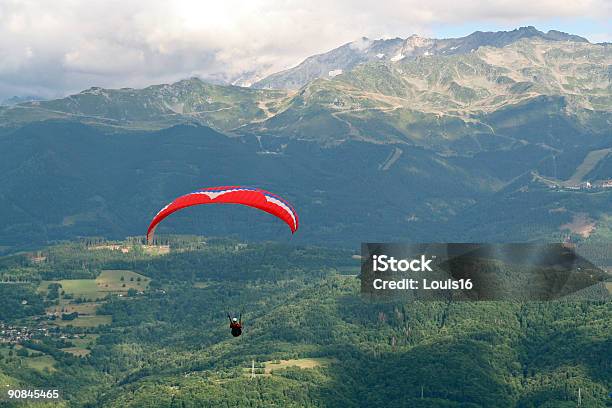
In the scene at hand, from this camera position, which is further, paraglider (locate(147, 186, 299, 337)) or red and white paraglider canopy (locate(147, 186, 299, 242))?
red and white paraglider canopy (locate(147, 186, 299, 242))

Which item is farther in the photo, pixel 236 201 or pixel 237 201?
pixel 237 201

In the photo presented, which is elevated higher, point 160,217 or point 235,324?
point 160,217

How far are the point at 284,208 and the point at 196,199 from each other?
42.8 feet

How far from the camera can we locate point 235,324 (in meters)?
138

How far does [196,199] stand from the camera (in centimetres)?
15038

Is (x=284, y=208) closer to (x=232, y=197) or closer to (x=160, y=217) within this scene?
(x=232, y=197)

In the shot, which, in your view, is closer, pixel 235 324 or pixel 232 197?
pixel 235 324

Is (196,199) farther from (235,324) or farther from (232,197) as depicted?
(235,324)

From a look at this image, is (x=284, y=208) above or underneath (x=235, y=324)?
above

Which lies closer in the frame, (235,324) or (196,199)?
(235,324)

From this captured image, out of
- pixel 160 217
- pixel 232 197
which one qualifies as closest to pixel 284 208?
pixel 232 197

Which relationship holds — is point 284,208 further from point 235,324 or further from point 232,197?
point 235,324

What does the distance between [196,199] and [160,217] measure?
19.1ft

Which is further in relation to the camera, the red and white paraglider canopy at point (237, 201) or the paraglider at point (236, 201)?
the red and white paraglider canopy at point (237, 201)
